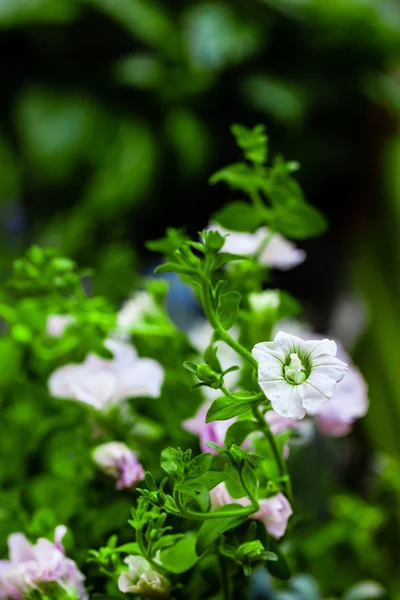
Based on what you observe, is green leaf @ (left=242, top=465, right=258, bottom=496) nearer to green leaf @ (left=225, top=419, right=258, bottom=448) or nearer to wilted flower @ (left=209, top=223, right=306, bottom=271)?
green leaf @ (left=225, top=419, right=258, bottom=448)

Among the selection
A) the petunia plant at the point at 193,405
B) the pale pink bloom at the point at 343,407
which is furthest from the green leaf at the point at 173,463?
the pale pink bloom at the point at 343,407

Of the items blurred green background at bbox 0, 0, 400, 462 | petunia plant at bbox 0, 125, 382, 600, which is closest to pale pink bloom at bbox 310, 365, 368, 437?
petunia plant at bbox 0, 125, 382, 600

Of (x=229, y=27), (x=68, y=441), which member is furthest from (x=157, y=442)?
(x=229, y=27)

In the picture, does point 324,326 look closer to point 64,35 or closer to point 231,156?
point 231,156

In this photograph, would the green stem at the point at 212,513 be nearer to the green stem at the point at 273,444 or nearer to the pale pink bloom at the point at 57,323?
the green stem at the point at 273,444

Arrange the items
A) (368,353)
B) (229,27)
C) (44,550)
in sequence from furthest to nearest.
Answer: (229,27), (368,353), (44,550)
